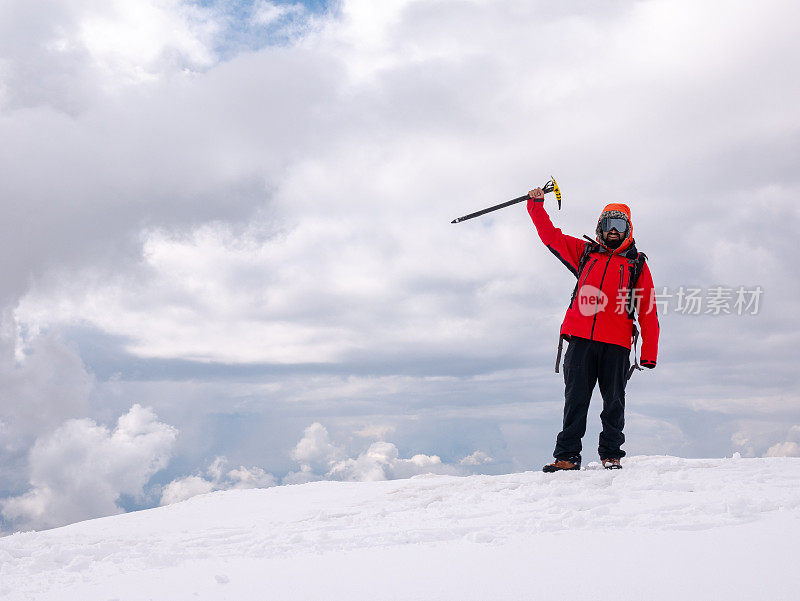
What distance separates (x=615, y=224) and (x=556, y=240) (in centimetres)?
68

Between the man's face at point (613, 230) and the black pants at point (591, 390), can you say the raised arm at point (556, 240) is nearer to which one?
the man's face at point (613, 230)

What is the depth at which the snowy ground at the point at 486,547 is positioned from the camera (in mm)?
3521

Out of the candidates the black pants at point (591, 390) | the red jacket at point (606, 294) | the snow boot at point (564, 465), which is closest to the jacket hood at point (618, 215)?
the red jacket at point (606, 294)

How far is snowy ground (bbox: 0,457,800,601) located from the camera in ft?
11.6

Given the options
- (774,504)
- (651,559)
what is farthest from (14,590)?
(774,504)

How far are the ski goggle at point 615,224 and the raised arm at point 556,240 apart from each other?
321 mm

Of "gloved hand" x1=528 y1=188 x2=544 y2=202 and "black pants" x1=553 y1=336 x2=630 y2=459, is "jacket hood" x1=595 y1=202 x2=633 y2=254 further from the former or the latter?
"black pants" x1=553 y1=336 x2=630 y2=459

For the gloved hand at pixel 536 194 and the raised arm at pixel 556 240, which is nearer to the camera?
the raised arm at pixel 556 240

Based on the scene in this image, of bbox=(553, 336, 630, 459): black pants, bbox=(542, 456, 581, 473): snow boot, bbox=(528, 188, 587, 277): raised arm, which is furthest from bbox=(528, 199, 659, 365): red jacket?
bbox=(542, 456, 581, 473): snow boot

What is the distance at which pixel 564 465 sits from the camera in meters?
7.22

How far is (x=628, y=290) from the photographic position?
7418 mm

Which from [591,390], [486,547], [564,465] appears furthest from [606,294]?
[486,547]

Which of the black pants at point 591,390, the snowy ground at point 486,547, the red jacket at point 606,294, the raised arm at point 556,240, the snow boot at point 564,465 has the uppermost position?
the raised arm at point 556,240

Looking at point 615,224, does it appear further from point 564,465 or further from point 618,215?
point 564,465
